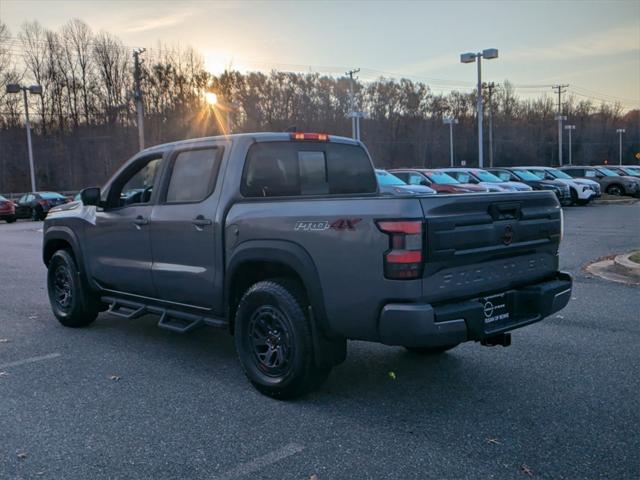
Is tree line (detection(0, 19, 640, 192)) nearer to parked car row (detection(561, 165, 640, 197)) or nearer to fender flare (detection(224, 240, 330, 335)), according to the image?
parked car row (detection(561, 165, 640, 197))

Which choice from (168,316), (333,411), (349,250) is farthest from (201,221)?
(333,411)

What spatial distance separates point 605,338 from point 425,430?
2924mm

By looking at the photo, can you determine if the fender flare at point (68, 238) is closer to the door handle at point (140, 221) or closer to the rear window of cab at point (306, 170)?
the door handle at point (140, 221)

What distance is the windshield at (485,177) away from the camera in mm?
25844

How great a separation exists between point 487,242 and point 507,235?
26 centimetres

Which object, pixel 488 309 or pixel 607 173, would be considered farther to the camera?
pixel 607 173

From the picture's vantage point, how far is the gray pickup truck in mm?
3760

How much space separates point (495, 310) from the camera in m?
4.16

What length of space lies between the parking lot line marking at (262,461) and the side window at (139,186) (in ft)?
10.1

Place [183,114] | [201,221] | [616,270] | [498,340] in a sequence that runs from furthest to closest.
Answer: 1. [183,114]
2. [616,270]
3. [201,221]
4. [498,340]

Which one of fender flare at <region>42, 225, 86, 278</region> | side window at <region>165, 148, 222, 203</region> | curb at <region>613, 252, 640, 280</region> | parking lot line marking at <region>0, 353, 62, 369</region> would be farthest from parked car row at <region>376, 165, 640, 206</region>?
parking lot line marking at <region>0, 353, 62, 369</region>

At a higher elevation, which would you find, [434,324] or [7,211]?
[7,211]

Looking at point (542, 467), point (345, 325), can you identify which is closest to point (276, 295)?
point (345, 325)

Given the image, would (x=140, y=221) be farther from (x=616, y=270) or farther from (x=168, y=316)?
(x=616, y=270)
